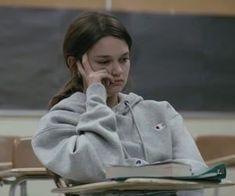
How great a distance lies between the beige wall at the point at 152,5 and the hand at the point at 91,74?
222cm

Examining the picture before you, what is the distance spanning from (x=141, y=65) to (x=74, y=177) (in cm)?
245

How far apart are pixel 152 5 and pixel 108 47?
2360 mm

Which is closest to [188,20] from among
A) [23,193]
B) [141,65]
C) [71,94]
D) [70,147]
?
[141,65]

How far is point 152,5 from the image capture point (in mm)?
3988

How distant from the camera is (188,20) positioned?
13.2 feet

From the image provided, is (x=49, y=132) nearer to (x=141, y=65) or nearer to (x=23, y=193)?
(x=23, y=193)

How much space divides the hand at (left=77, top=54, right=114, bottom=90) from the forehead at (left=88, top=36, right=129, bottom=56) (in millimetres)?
43

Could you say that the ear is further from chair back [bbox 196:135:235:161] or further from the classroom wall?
the classroom wall

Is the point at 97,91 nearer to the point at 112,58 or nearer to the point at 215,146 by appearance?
the point at 112,58

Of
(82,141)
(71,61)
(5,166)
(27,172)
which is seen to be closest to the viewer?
(82,141)

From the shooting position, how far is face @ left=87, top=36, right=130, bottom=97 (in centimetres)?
170


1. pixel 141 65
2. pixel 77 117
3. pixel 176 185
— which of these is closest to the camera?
pixel 176 185

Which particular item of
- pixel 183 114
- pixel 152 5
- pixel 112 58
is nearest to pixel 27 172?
pixel 112 58

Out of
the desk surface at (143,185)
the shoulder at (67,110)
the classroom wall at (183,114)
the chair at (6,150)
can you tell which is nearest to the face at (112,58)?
the shoulder at (67,110)
